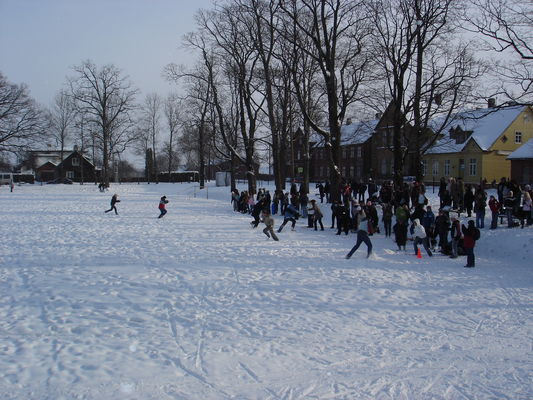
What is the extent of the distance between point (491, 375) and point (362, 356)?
1.62 meters

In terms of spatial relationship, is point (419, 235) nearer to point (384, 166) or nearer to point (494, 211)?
point (494, 211)

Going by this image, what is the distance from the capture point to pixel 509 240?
1595 centimetres

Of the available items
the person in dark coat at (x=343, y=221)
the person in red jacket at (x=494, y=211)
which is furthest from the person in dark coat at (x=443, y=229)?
the person in dark coat at (x=343, y=221)

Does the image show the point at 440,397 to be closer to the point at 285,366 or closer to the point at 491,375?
the point at 491,375

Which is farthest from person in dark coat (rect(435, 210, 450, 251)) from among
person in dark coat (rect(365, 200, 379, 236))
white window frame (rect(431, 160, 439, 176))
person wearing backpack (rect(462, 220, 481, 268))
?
white window frame (rect(431, 160, 439, 176))

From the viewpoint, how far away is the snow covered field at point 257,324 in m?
5.45

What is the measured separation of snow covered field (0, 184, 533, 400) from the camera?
545cm

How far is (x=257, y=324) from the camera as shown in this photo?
7.54 metres

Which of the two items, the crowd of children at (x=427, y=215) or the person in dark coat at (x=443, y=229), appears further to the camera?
the person in dark coat at (x=443, y=229)

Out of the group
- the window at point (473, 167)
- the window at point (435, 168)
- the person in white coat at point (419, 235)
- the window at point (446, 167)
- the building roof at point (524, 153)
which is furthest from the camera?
the window at point (435, 168)

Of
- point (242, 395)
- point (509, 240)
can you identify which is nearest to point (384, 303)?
point (242, 395)

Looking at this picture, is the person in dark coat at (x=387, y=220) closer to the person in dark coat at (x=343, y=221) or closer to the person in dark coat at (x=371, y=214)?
the person in dark coat at (x=371, y=214)

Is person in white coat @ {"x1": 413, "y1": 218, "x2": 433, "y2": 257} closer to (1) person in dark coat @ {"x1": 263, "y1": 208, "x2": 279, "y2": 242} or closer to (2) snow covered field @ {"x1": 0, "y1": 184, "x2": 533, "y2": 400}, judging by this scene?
(2) snow covered field @ {"x1": 0, "y1": 184, "x2": 533, "y2": 400}

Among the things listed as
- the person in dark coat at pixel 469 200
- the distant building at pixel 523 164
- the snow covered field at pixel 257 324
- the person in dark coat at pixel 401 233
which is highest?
the distant building at pixel 523 164
